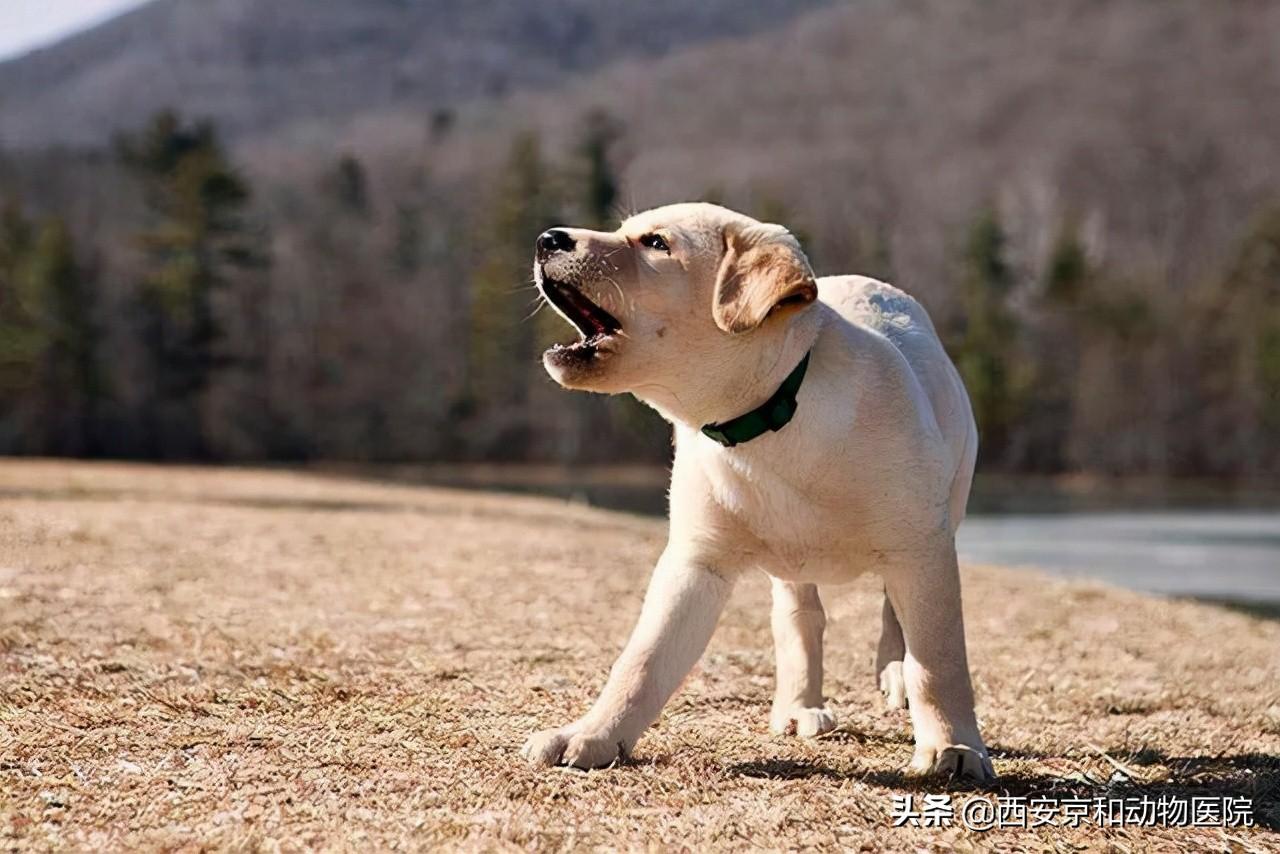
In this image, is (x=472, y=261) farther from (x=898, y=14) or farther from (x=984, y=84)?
(x=898, y=14)

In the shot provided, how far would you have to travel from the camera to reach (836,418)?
4070 millimetres

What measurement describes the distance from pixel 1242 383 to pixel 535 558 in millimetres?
45287

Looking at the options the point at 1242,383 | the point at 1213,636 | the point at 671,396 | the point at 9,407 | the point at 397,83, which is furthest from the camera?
the point at 397,83

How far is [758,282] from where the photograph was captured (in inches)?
153

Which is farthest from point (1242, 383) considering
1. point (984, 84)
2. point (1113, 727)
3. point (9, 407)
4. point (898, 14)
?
point (898, 14)

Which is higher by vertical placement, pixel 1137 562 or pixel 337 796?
pixel 337 796

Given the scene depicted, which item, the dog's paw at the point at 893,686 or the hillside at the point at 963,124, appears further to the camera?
the hillside at the point at 963,124

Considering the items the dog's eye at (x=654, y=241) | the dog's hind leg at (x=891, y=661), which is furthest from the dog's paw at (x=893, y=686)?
the dog's eye at (x=654, y=241)

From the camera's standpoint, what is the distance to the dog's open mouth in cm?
393

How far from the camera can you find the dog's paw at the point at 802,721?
4797 mm

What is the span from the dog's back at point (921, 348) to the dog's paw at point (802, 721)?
2.65 ft

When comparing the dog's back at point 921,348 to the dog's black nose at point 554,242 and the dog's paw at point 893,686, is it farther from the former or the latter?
the dog's black nose at point 554,242

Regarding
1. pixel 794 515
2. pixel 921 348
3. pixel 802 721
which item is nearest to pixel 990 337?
pixel 921 348

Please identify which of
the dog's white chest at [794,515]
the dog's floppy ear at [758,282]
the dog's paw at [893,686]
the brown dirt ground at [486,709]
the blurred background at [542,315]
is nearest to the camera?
the brown dirt ground at [486,709]
